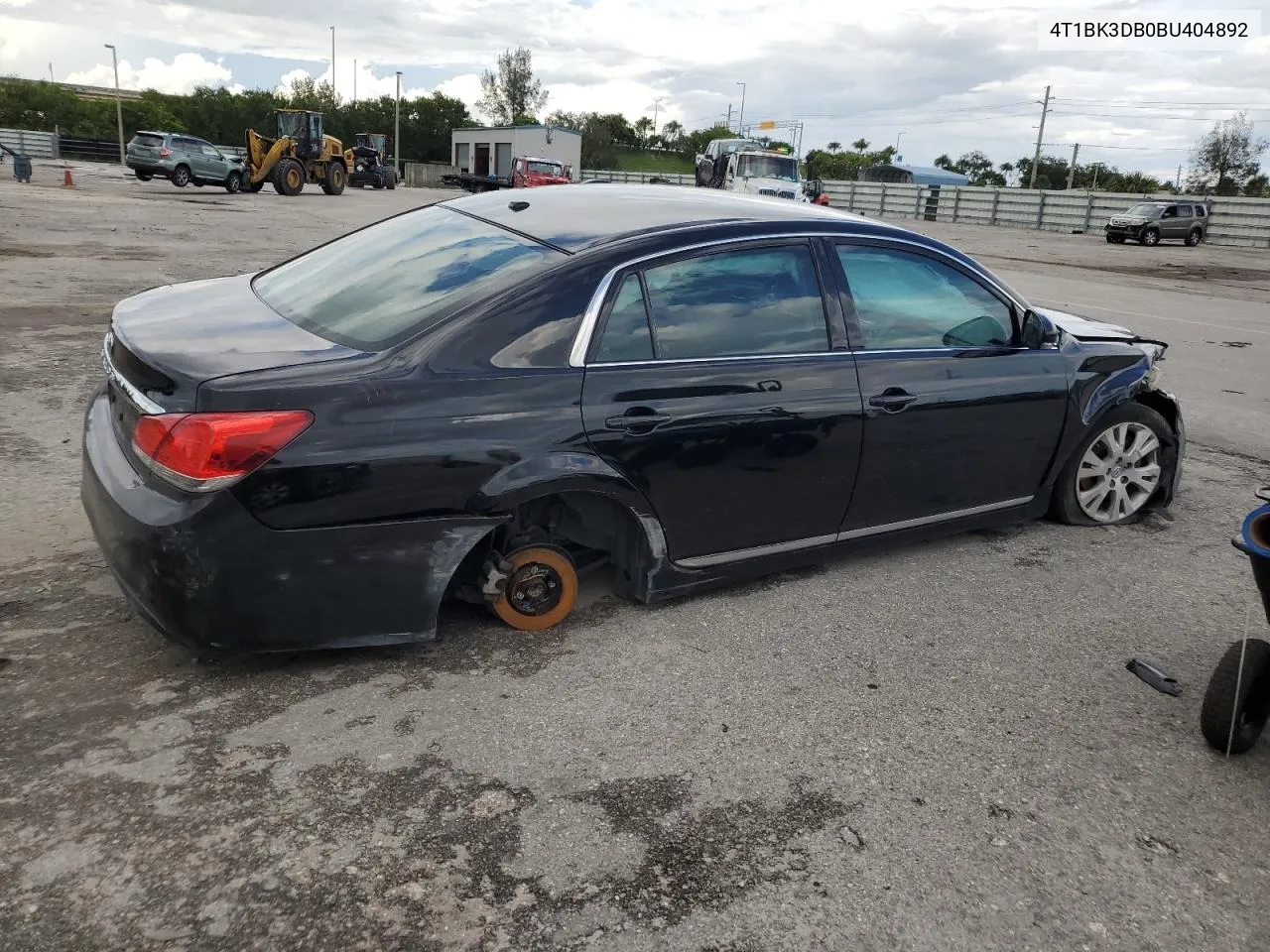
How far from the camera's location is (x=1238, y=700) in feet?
9.65

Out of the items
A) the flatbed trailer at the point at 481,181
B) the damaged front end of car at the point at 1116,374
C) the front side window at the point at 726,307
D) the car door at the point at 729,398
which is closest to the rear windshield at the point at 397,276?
the front side window at the point at 726,307

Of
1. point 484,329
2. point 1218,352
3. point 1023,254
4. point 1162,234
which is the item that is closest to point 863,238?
point 484,329

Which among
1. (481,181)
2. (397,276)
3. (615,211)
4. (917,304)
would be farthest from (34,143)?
(917,304)

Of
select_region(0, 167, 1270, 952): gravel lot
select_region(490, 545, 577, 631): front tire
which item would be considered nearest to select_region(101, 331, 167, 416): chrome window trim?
select_region(0, 167, 1270, 952): gravel lot

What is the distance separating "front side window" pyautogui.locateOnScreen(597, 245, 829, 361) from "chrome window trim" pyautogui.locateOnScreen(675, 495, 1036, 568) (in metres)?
0.75

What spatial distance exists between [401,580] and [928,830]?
5.50 ft

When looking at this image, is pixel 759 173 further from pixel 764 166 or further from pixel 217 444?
pixel 217 444

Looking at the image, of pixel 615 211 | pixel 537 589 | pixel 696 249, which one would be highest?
pixel 615 211

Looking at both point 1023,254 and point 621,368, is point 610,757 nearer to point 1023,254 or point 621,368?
point 621,368

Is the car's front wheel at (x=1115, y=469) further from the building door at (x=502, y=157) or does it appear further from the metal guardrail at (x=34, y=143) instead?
the building door at (x=502, y=157)

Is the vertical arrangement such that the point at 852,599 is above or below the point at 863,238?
below

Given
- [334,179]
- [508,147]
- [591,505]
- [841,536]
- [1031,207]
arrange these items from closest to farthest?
[591,505] → [841,536] → [334,179] → [1031,207] → [508,147]

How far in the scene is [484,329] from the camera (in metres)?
3.16

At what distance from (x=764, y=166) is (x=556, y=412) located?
1184 inches
